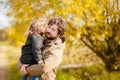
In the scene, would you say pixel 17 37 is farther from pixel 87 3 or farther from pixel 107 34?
pixel 87 3

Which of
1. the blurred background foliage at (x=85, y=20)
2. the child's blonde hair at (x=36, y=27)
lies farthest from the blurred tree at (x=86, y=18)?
the child's blonde hair at (x=36, y=27)

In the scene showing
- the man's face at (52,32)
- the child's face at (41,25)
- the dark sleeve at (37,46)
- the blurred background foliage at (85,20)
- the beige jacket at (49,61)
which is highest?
the child's face at (41,25)

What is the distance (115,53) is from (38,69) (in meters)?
7.99

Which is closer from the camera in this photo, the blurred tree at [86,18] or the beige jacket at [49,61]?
the beige jacket at [49,61]

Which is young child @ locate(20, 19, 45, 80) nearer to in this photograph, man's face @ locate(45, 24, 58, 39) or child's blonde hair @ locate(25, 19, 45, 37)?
child's blonde hair @ locate(25, 19, 45, 37)

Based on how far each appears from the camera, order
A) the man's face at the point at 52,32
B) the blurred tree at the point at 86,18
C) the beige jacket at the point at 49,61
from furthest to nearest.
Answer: the blurred tree at the point at 86,18, the man's face at the point at 52,32, the beige jacket at the point at 49,61

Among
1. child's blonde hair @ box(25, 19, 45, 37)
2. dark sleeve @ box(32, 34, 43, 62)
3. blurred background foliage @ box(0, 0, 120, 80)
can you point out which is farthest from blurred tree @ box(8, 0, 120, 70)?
dark sleeve @ box(32, 34, 43, 62)

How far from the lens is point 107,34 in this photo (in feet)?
44.0

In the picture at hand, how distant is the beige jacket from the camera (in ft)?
22.8

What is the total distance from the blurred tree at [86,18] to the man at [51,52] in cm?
438

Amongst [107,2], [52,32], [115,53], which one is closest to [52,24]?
[52,32]

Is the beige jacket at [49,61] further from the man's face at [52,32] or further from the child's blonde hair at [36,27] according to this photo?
the child's blonde hair at [36,27]

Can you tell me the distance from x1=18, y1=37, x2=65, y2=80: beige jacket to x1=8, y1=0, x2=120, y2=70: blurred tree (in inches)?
177

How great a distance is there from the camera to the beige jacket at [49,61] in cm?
694
